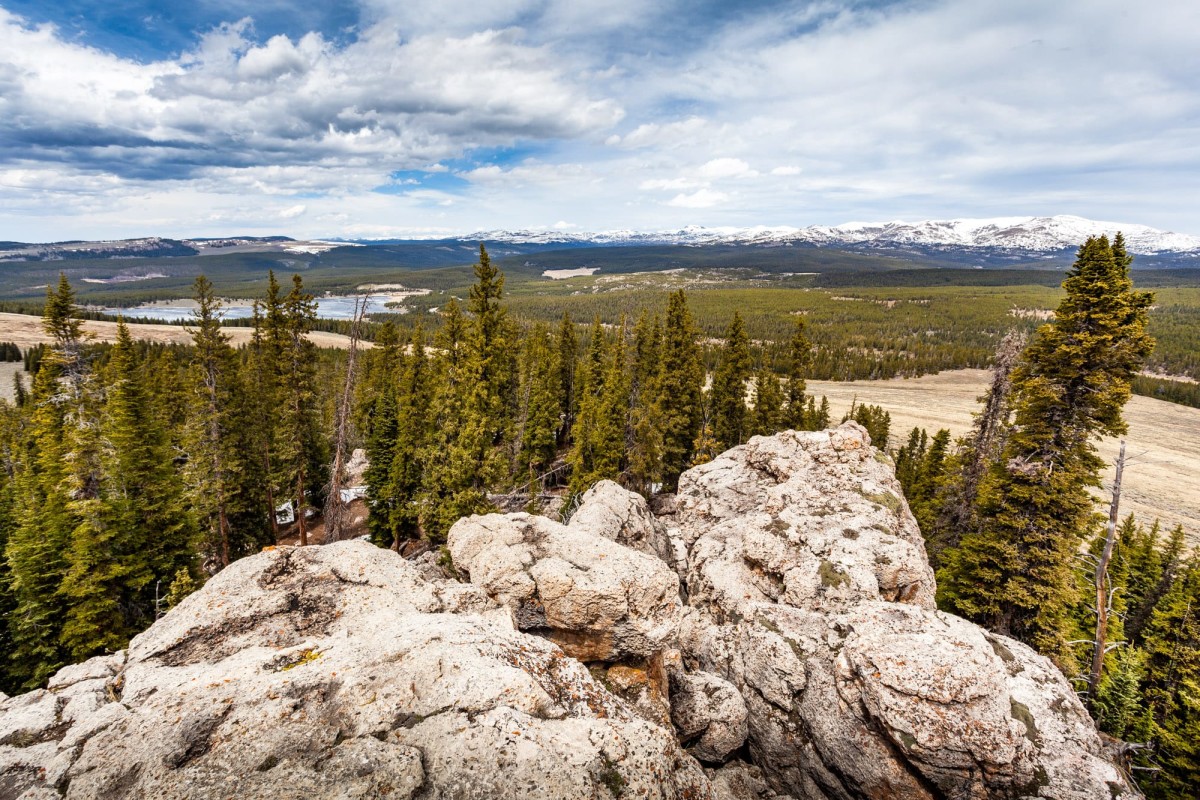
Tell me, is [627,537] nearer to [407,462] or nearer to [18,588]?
[407,462]

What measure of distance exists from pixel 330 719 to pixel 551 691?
115 inches

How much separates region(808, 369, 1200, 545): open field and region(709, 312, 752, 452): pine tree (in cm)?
1669

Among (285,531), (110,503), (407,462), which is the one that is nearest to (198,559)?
(110,503)

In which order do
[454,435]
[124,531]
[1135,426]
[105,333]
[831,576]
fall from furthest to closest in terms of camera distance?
[105,333] → [1135,426] → [454,435] → [124,531] → [831,576]

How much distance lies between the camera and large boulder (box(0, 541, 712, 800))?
5637mm

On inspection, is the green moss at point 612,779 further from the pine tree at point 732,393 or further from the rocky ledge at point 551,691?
the pine tree at point 732,393

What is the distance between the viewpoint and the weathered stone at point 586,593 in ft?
34.5

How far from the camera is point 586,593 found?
34.6 feet

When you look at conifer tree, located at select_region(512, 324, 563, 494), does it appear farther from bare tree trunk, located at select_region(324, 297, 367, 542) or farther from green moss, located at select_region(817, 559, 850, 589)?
green moss, located at select_region(817, 559, 850, 589)

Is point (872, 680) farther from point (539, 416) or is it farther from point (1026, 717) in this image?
point (539, 416)

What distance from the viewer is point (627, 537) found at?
1731cm

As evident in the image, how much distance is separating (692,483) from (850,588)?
34.1 feet

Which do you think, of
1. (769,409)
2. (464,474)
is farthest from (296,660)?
(769,409)

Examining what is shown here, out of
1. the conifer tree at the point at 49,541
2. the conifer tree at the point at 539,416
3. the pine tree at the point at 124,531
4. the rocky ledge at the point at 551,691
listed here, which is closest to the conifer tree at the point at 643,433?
the conifer tree at the point at 539,416
